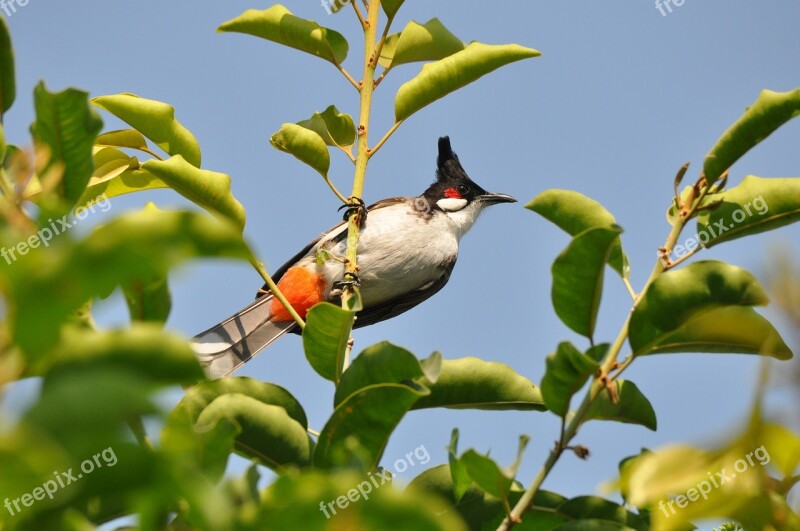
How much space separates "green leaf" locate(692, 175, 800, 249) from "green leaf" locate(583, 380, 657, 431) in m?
0.31

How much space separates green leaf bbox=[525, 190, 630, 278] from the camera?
169cm

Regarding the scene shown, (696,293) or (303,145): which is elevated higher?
(303,145)

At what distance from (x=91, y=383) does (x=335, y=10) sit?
195 cm

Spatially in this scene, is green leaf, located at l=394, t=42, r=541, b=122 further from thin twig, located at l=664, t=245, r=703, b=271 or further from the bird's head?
the bird's head

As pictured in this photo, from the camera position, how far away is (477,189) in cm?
646

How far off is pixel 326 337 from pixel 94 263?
3.37 ft

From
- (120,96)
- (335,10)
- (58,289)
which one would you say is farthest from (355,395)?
(335,10)

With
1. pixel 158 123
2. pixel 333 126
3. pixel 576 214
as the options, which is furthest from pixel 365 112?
pixel 576 214

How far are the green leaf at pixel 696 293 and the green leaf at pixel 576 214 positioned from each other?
0.93 feet

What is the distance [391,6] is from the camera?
2346 millimetres

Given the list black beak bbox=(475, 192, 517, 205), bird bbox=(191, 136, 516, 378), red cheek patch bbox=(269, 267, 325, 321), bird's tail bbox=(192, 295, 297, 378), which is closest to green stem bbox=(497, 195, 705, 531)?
bird's tail bbox=(192, 295, 297, 378)

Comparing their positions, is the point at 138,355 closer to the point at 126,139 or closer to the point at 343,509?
the point at 343,509

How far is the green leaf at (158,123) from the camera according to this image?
213 cm

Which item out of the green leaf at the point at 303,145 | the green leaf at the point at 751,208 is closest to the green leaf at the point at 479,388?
the green leaf at the point at 751,208
